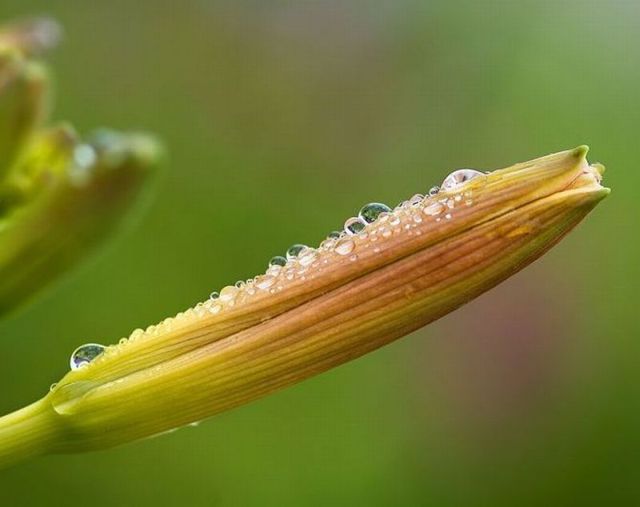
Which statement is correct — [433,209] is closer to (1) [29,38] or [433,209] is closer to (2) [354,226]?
(2) [354,226]

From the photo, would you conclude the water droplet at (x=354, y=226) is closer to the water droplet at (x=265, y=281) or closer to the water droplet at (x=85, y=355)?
the water droplet at (x=265, y=281)

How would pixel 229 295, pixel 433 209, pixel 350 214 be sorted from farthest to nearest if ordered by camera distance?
1. pixel 350 214
2. pixel 229 295
3. pixel 433 209

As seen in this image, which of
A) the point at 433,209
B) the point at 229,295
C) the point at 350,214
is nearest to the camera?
the point at 433,209

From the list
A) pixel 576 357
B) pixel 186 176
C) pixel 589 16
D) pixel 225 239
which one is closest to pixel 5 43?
pixel 225 239

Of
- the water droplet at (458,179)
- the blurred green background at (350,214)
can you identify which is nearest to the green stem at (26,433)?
the water droplet at (458,179)

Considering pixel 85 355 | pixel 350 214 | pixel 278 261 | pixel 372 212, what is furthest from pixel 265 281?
pixel 350 214

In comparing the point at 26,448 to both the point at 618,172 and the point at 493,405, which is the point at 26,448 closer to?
the point at 493,405
